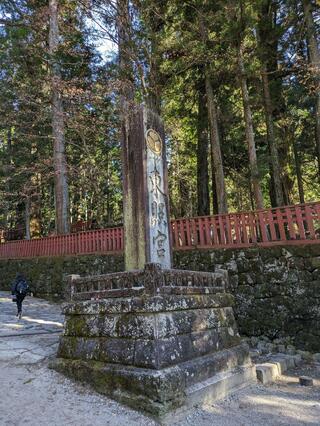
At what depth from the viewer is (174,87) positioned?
42.5 ft

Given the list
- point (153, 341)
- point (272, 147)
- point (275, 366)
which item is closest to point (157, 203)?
point (153, 341)

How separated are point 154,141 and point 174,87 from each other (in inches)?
334

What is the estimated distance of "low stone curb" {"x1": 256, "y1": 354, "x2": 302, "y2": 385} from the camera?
16.1ft

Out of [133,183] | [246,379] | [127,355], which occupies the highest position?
[133,183]

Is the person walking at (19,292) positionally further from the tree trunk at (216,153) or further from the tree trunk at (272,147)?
the tree trunk at (272,147)

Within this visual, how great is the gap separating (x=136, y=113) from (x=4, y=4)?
1274 centimetres

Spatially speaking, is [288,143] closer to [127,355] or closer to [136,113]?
[136,113]

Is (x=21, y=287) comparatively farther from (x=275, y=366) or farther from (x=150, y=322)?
(x=275, y=366)

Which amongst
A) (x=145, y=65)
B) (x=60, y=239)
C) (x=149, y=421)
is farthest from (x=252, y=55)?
(x=149, y=421)

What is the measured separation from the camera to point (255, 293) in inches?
283

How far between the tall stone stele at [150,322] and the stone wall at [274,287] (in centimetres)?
210

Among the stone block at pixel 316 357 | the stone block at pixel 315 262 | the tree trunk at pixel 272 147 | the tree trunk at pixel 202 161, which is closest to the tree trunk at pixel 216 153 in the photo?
the tree trunk at pixel 272 147

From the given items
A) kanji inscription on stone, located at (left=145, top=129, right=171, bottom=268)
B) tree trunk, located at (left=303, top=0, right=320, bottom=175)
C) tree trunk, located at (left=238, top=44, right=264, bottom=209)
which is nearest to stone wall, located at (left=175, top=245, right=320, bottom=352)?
kanji inscription on stone, located at (left=145, top=129, right=171, bottom=268)

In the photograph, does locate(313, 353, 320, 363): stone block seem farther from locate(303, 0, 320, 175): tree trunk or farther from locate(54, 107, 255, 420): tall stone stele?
Result: locate(303, 0, 320, 175): tree trunk
